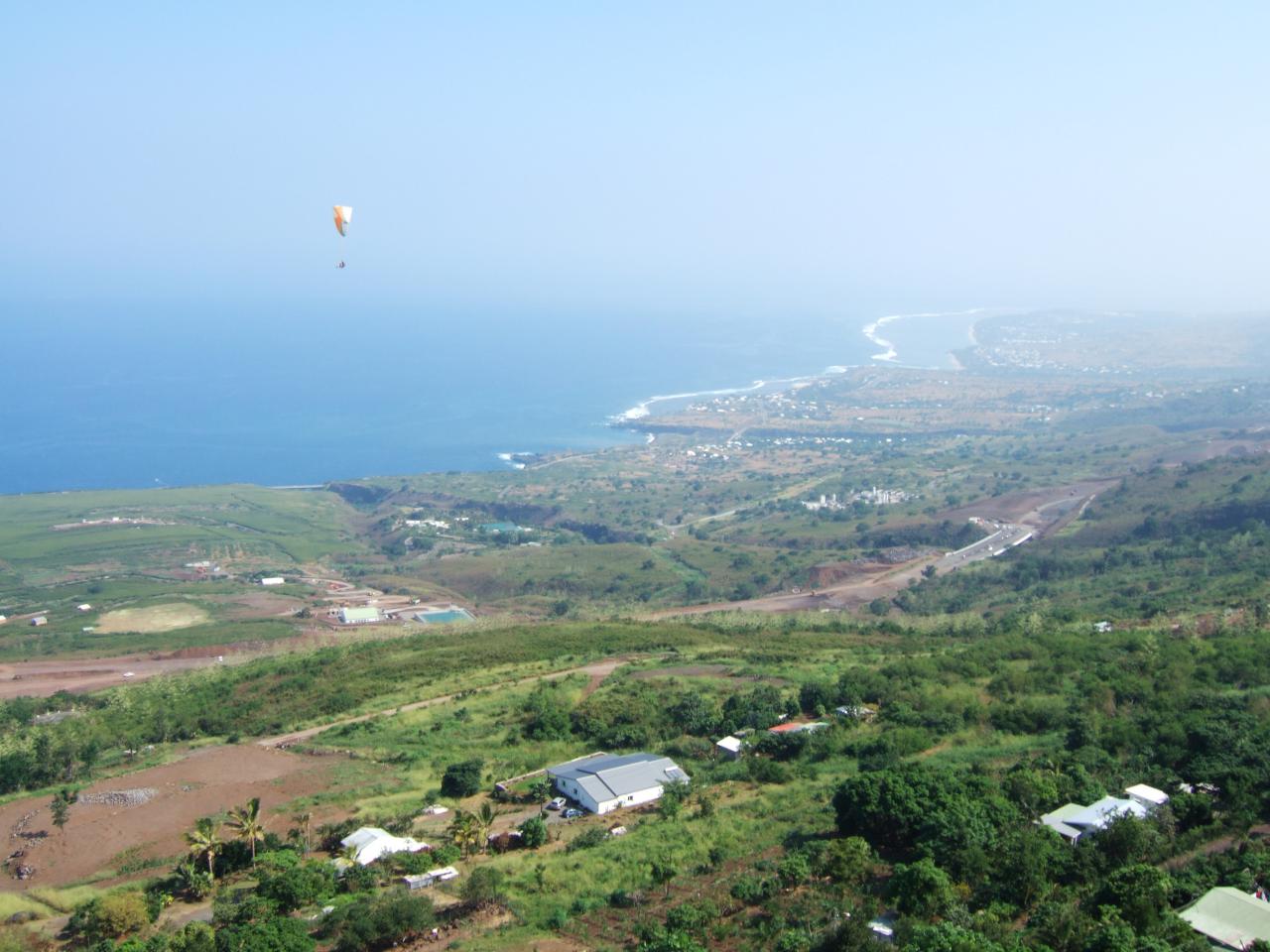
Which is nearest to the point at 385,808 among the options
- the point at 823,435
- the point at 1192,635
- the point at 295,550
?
the point at 1192,635

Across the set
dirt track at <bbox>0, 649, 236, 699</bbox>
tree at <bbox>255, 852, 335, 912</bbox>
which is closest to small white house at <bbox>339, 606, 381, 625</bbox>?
dirt track at <bbox>0, 649, 236, 699</bbox>

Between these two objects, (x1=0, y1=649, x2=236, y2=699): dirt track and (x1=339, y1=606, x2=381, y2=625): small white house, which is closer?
(x1=0, y1=649, x2=236, y2=699): dirt track

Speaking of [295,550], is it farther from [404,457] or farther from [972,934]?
[972,934]

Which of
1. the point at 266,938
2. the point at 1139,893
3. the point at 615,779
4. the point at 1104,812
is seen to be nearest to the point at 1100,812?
the point at 1104,812

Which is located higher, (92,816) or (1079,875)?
(1079,875)

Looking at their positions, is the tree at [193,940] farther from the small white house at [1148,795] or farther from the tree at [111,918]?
the small white house at [1148,795]

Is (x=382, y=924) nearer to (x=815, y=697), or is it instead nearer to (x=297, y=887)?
(x=297, y=887)

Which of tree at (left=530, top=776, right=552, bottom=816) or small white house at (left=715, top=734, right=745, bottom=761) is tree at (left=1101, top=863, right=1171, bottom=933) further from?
tree at (left=530, top=776, right=552, bottom=816)
